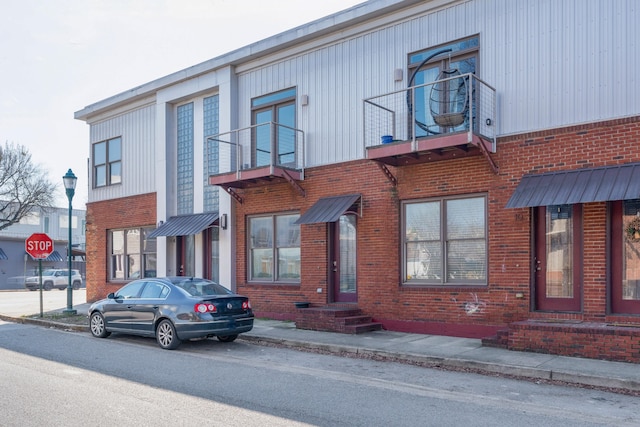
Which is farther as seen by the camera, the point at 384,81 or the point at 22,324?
the point at 22,324

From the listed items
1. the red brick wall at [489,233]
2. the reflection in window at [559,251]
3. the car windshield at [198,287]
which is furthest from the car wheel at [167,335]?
the reflection in window at [559,251]

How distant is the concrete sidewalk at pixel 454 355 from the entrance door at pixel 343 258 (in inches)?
60.7

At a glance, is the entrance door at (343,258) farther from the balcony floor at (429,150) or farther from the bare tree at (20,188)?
the bare tree at (20,188)

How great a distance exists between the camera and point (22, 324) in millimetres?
16969

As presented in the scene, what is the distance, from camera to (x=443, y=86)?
42.1 feet

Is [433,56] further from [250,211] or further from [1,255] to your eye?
[1,255]

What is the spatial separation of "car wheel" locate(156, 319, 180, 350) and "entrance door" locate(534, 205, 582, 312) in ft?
23.0

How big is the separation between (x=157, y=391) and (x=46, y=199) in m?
41.5

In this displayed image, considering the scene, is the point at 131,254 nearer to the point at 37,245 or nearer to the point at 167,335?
the point at 37,245

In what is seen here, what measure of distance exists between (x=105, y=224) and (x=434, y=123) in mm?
13732

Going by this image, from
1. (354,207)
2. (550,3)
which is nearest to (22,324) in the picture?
(354,207)

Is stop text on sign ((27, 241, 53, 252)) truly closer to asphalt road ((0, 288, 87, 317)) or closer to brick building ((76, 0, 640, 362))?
asphalt road ((0, 288, 87, 317))

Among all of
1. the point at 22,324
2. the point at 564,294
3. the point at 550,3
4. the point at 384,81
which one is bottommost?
the point at 22,324

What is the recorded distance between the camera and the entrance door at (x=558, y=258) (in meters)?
11.0
